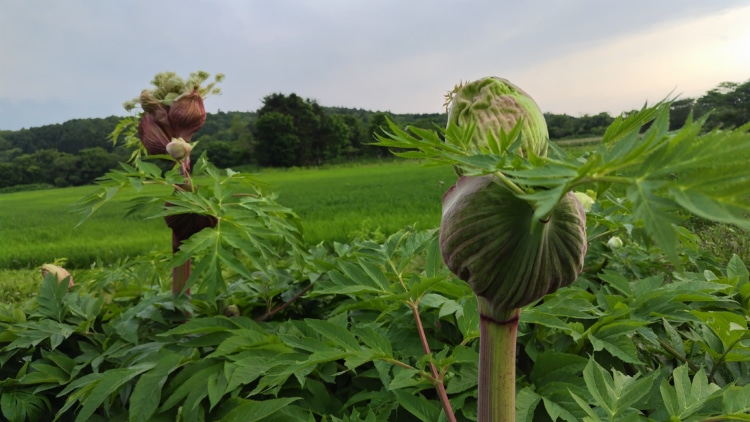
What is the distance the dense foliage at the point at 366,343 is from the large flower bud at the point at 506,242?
0.06 meters

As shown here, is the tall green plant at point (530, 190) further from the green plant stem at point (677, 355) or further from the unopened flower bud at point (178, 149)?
the unopened flower bud at point (178, 149)

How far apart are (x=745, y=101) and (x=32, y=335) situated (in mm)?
21815

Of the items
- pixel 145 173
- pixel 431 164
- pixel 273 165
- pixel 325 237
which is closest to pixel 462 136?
pixel 431 164

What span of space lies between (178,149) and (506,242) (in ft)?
3.46

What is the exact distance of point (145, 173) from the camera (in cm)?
114

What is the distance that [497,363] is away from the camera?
16.6 inches

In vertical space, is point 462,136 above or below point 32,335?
above

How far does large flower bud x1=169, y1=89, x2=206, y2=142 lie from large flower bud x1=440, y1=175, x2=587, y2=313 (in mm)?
1064

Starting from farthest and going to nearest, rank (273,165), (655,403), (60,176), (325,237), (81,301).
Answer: (273,165) → (60,176) → (325,237) → (81,301) → (655,403)

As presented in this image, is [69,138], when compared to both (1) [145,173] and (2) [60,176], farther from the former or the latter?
(1) [145,173]

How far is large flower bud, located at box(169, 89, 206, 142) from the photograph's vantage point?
123cm

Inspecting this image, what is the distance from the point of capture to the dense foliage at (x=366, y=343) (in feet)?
1.97

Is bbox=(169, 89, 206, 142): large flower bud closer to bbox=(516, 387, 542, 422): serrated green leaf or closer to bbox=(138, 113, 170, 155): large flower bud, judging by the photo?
bbox=(138, 113, 170, 155): large flower bud

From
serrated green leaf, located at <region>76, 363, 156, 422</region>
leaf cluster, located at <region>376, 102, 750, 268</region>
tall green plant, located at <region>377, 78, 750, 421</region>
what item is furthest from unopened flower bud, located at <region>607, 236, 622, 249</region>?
serrated green leaf, located at <region>76, 363, 156, 422</region>
